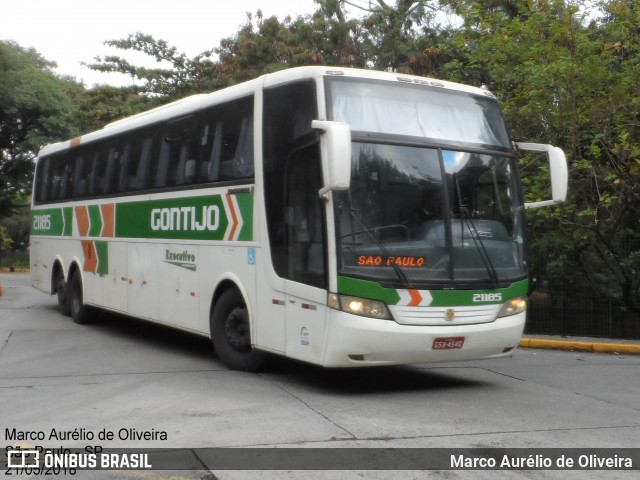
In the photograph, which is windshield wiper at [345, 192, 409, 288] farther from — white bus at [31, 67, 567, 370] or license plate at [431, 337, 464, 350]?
license plate at [431, 337, 464, 350]

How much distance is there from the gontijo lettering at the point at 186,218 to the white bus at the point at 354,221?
4 centimetres

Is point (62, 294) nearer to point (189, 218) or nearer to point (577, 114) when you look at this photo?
point (189, 218)

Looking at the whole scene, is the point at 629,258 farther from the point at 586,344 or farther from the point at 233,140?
the point at 233,140

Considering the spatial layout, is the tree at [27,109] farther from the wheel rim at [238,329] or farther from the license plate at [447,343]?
the license plate at [447,343]

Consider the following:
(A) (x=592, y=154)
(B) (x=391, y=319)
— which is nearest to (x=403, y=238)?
(B) (x=391, y=319)

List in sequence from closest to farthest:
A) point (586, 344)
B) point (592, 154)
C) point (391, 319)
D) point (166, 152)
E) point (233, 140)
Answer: point (391, 319) → point (233, 140) → point (166, 152) → point (586, 344) → point (592, 154)

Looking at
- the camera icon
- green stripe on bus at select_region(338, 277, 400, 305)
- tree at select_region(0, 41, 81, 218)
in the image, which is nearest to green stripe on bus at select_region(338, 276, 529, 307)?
green stripe on bus at select_region(338, 277, 400, 305)

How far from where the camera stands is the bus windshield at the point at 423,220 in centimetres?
903

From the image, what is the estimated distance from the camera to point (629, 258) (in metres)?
15.8

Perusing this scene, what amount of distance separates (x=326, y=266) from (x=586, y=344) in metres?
6.95

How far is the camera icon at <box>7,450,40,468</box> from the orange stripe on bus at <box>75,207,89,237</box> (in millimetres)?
9661

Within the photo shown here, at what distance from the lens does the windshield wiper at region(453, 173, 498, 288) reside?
31.1 ft

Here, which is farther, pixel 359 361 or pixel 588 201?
pixel 588 201

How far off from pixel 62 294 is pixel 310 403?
9995mm
